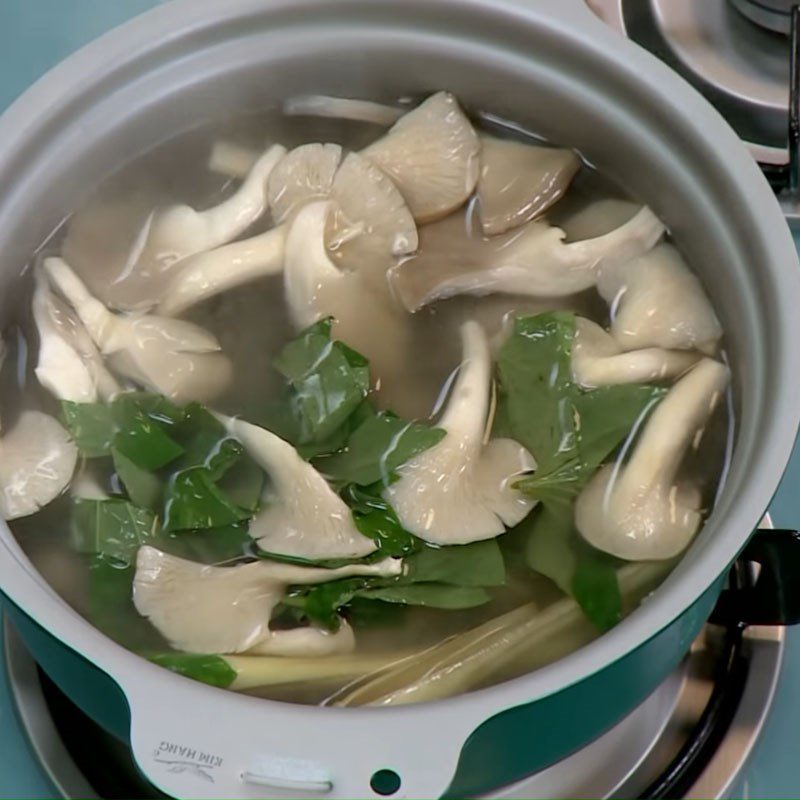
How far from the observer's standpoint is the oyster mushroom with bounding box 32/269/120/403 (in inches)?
31.0

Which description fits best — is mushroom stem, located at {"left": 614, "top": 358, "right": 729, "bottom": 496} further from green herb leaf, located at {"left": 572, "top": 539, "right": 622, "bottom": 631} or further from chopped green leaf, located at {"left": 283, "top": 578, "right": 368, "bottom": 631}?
chopped green leaf, located at {"left": 283, "top": 578, "right": 368, "bottom": 631}

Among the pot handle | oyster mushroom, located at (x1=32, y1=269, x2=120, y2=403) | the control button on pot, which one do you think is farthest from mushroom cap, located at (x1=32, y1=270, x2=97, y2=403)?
the pot handle

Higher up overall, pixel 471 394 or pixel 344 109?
pixel 344 109

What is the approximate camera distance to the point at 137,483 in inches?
29.8

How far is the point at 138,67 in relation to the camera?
0.83 m

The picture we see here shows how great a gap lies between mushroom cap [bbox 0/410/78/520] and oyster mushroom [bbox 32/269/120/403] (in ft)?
0.09

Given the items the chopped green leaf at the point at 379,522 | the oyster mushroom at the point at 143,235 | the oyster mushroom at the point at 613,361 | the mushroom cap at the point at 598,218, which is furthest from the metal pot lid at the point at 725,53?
the chopped green leaf at the point at 379,522

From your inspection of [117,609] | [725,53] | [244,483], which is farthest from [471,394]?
[725,53]

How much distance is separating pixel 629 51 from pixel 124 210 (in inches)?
16.4

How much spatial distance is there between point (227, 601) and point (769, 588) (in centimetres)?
37

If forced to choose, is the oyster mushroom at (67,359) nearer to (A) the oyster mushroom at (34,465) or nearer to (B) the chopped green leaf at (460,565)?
(A) the oyster mushroom at (34,465)

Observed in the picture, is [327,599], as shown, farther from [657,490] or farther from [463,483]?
[657,490]

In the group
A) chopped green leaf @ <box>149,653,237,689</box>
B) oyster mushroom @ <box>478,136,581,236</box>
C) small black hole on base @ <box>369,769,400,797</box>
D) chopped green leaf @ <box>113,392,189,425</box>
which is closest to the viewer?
small black hole on base @ <box>369,769,400,797</box>

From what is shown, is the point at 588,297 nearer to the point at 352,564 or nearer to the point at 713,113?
the point at 713,113
